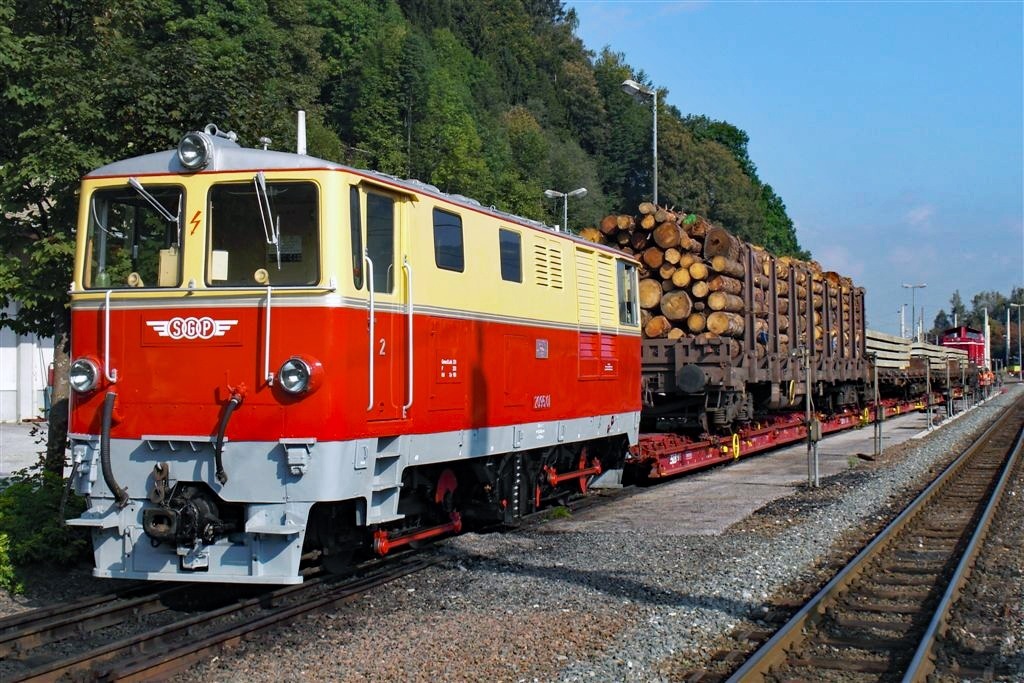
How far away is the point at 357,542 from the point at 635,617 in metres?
2.40

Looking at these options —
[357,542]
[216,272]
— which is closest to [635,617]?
[357,542]

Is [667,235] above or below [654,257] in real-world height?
above

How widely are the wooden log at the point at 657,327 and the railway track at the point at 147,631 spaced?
904 cm

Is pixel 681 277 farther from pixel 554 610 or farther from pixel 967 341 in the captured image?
pixel 967 341

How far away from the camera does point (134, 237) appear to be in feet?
26.5

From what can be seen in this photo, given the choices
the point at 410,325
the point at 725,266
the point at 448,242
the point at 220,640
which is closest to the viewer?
the point at 220,640

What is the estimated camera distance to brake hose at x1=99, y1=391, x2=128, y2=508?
7422 millimetres

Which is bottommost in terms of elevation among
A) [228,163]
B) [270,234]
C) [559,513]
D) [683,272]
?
[559,513]

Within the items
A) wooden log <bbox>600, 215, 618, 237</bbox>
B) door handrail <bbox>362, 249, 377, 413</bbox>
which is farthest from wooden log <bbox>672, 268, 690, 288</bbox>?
door handrail <bbox>362, 249, 377, 413</bbox>

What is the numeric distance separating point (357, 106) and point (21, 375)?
51.0 m

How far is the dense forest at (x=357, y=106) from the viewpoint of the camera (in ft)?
31.5

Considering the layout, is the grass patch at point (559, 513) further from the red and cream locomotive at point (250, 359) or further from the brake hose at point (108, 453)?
the brake hose at point (108, 453)

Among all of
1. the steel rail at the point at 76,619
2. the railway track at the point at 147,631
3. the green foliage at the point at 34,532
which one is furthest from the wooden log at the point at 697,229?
the steel rail at the point at 76,619

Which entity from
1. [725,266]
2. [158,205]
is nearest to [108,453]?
[158,205]
